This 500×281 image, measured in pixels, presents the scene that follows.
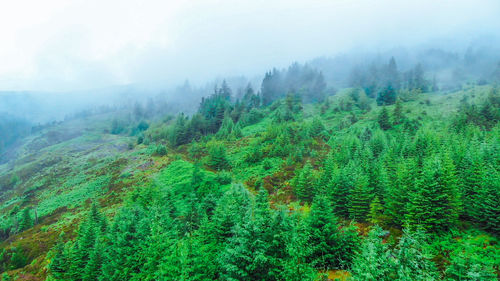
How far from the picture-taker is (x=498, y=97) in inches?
2392

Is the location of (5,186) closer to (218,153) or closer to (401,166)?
(218,153)

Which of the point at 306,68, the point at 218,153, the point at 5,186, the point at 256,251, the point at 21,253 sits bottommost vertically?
the point at 5,186

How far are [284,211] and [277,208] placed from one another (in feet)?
27.2

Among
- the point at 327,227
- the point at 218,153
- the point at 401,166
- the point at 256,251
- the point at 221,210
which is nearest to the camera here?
the point at 256,251

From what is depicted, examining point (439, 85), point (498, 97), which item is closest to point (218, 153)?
point (498, 97)

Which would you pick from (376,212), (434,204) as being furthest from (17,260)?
(434,204)

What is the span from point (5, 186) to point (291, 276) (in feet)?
398

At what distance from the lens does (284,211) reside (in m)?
16.3

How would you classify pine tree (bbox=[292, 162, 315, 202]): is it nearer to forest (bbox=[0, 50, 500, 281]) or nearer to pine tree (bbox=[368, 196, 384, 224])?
forest (bbox=[0, 50, 500, 281])

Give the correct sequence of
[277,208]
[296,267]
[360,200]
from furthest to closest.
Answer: [360,200] < [277,208] < [296,267]

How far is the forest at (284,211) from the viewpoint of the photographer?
589 inches

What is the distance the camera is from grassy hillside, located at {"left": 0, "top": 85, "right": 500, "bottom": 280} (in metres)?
15.6

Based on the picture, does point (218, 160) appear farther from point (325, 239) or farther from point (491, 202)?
point (491, 202)

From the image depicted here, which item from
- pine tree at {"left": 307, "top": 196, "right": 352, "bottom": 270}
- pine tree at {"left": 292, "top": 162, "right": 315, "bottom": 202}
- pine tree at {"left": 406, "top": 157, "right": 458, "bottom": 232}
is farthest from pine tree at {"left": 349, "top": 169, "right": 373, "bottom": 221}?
pine tree at {"left": 307, "top": 196, "right": 352, "bottom": 270}
